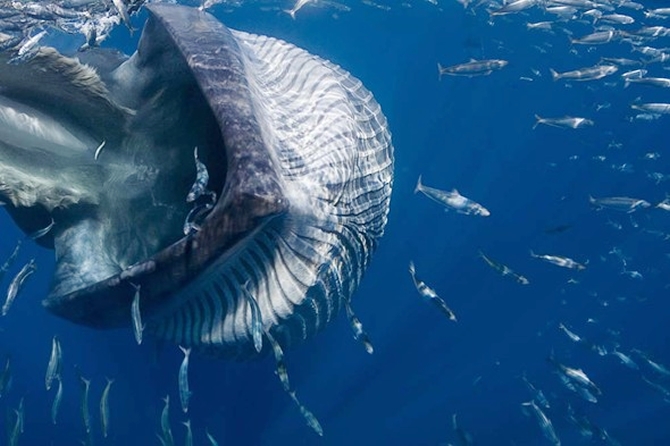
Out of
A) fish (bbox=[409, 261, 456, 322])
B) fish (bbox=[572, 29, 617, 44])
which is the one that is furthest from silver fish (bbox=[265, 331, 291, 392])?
fish (bbox=[572, 29, 617, 44])

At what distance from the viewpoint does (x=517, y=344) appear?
1838 centimetres

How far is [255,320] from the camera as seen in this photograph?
10.3ft

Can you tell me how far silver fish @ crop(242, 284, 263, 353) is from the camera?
117 inches

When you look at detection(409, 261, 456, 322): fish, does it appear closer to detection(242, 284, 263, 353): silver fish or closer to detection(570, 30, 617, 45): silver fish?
detection(242, 284, 263, 353): silver fish

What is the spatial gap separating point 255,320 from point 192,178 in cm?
100

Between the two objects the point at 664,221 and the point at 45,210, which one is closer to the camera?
the point at 45,210

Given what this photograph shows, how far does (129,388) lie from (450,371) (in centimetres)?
862

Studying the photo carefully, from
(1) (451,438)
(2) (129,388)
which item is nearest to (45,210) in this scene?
(2) (129,388)

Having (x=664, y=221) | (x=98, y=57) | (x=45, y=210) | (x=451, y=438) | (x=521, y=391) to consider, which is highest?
(x=98, y=57)

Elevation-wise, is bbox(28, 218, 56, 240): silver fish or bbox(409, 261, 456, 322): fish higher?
bbox(28, 218, 56, 240): silver fish

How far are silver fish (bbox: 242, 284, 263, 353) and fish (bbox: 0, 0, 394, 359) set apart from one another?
0.15 feet

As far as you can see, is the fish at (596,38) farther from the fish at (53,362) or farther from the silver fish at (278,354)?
the fish at (53,362)

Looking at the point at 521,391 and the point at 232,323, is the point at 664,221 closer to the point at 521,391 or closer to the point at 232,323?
the point at 521,391

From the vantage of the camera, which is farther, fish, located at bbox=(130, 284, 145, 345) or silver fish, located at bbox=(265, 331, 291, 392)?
silver fish, located at bbox=(265, 331, 291, 392)
